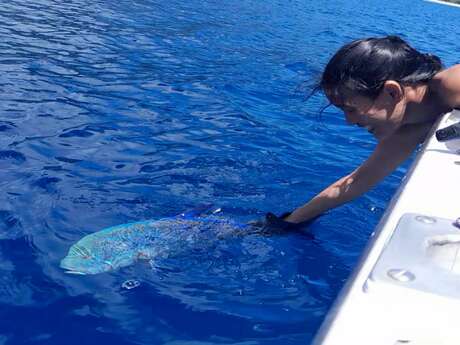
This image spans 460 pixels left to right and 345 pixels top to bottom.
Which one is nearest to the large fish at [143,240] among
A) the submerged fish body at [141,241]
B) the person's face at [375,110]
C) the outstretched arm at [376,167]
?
the submerged fish body at [141,241]

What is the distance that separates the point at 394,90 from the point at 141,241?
5.06 feet

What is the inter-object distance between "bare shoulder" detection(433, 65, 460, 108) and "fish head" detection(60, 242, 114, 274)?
1.75m

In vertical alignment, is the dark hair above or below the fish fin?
above

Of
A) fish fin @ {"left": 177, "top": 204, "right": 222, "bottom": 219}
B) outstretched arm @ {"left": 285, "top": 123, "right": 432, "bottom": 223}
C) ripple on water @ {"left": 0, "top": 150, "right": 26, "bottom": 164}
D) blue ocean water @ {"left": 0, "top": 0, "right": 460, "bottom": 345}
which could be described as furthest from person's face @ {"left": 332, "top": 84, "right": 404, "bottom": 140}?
ripple on water @ {"left": 0, "top": 150, "right": 26, "bottom": 164}

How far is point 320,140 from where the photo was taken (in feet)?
18.8

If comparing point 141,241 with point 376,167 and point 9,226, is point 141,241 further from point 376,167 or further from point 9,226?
point 376,167

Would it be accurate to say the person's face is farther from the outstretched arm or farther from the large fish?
the large fish

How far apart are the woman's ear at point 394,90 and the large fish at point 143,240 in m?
1.26

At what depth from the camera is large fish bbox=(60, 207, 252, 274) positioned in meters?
2.91

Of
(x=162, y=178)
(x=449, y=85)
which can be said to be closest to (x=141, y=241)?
(x=162, y=178)

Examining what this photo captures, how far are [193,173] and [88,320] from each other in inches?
73.7

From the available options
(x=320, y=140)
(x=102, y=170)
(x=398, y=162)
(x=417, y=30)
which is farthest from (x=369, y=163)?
(x=417, y=30)

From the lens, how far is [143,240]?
3.08 metres

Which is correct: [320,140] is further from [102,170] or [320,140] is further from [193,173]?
[102,170]
